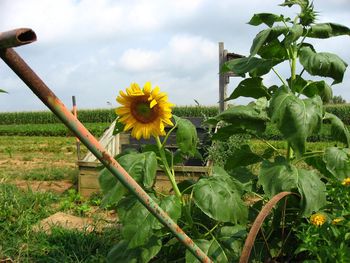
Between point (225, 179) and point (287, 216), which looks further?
point (287, 216)

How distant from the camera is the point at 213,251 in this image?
232 centimetres

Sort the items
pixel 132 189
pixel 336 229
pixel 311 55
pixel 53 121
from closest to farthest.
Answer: pixel 132 189 < pixel 336 229 < pixel 311 55 < pixel 53 121

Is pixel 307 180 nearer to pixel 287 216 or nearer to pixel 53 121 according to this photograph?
pixel 287 216

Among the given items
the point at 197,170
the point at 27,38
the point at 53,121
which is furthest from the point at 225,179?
the point at 53,121

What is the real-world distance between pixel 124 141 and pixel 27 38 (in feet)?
20.8

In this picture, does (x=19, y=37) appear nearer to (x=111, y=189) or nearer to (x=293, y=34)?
(x=111, y=189)

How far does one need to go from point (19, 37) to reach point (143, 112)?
133cm

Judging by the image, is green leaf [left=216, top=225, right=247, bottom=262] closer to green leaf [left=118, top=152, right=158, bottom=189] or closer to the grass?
green leaf [left=118, top=152, right=158, bottom=189]

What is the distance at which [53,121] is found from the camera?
125 feet

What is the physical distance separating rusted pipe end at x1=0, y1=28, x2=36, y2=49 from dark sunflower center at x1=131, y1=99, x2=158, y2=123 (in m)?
1.28

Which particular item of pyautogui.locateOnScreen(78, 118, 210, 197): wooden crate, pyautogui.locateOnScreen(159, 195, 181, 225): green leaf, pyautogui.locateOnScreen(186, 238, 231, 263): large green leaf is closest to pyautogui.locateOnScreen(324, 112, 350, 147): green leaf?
pyautogui.locateOnScreen(186, 238, 231, 263): large green leaf

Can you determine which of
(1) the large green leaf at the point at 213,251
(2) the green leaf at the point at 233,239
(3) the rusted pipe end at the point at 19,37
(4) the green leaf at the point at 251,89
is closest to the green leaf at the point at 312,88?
(4) the green leaf at the point at 251,89

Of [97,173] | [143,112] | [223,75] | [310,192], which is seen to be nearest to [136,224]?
[143,112]

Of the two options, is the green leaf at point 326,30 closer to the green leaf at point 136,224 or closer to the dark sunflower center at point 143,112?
the dark sunflower center at point 143,112
